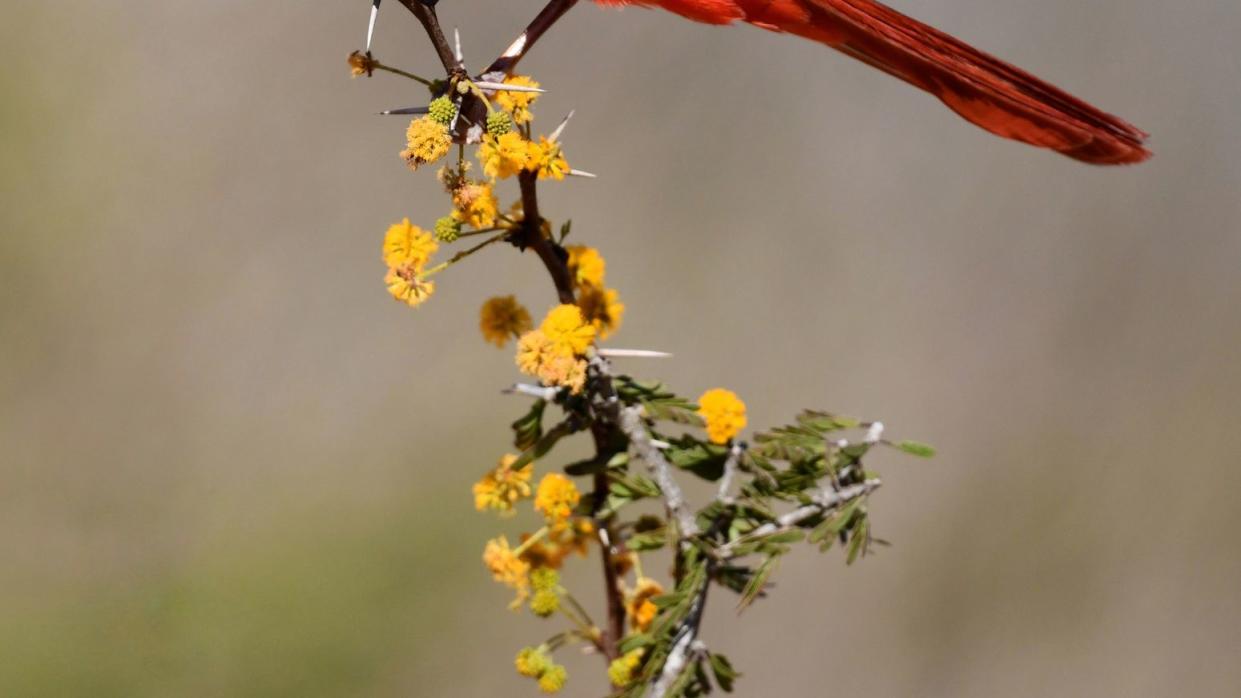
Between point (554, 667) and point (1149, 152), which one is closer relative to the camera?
point (554, 667)

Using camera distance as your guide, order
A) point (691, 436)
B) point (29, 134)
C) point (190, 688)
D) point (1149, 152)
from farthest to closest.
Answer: point (29, 134)
point (190, 688)
point (1149, 152)
point (691, 436)

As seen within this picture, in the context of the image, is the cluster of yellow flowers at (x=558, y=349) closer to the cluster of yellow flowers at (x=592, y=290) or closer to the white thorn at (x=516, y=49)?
the cluster of yellow flowers at (x=592, y=290)

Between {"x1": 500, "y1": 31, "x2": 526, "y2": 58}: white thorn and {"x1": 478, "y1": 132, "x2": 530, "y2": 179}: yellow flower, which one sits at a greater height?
{"x1": 500, "y1": 31, "x2": 526, "y2": 58}: white thorn

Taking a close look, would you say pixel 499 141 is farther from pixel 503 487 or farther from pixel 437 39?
pixel 503 487

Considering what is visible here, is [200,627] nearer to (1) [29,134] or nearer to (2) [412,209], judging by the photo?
(2) [412,209]

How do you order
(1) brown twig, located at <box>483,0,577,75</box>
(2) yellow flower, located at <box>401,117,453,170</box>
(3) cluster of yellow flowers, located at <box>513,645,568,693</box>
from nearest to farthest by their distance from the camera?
(2) yellow flower, located at <box>401,117,453,170</box>, (3) cluster of yellow flowers, located at <box>513,645,568,693</box>, (1) brown twig, located at <box>483,0,577,75</box>

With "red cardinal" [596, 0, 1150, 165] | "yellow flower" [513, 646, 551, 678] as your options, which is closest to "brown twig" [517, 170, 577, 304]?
"yellow flower" [513, 646, 551, 678]

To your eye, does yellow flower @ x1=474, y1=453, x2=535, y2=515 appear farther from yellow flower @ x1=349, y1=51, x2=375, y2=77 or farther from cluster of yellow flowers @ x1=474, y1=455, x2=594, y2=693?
yellow flower @ x1=349, y1=51, x2=375, y2=77

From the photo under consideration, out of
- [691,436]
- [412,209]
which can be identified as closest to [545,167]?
[691,436]
